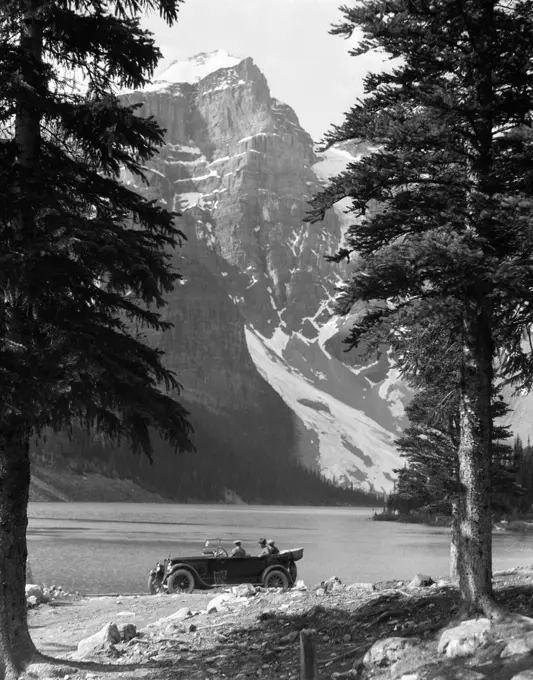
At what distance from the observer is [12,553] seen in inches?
550

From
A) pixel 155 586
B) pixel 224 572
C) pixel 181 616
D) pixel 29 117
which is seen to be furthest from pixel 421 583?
pixel 155 586

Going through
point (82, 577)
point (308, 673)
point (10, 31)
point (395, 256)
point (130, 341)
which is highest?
point (10, 31)

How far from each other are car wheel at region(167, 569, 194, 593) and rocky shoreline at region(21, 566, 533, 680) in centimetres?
970

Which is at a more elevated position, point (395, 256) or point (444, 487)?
point (395, 256)

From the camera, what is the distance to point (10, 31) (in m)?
15.4

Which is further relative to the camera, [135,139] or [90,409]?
[135,139]

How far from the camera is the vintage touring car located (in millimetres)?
30969

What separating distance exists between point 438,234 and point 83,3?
7.70 metres

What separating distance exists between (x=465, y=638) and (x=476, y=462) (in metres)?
2.67

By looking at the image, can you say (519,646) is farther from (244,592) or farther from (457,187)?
(244,592)

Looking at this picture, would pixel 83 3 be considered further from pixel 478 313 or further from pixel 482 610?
pixel 482 610

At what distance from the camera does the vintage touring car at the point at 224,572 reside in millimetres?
30969

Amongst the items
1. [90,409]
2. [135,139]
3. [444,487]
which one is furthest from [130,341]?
[444,487]

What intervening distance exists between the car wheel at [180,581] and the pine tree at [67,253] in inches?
662
